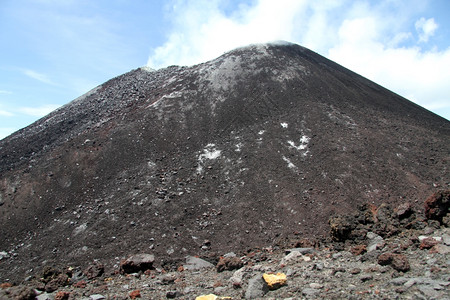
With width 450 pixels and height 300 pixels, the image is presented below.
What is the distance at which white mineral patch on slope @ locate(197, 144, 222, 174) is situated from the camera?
2162 cm

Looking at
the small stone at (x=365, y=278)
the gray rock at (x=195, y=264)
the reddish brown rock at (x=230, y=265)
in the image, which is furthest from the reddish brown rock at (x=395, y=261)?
the gray rock at (x=195, y=264)

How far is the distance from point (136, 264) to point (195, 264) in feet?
8.38

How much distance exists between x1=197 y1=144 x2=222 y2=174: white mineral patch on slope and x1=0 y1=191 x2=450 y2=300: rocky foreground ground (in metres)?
7.97

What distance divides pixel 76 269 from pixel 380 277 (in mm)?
12629

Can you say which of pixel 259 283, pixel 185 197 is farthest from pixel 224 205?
pixel 259 283

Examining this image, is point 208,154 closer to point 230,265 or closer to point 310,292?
point 230,265

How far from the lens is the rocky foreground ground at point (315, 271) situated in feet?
27.7

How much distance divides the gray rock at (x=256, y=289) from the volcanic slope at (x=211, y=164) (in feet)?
19.5

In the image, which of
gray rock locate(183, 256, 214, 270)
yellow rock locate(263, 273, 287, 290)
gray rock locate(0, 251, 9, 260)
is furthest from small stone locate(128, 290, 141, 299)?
gray rock locate(0, 251, 9, 260)

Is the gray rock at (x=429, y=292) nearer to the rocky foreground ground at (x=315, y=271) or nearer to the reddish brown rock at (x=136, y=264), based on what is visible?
the rocky foreground ground at (x=315, y=271)

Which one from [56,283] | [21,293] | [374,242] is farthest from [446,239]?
[56,283]

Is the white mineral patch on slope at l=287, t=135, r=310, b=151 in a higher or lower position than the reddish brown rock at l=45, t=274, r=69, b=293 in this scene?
higher

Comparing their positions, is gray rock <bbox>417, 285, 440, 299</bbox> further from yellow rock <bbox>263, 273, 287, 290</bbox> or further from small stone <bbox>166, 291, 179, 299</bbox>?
small stone <bbox>166, 291, 179, 299</bbox>

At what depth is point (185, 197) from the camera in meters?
18.9
